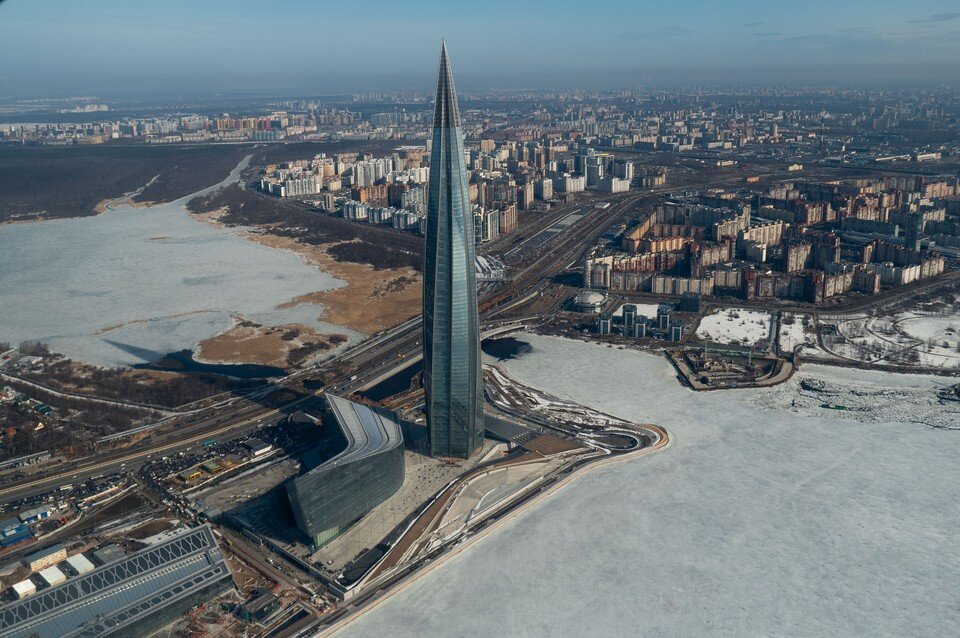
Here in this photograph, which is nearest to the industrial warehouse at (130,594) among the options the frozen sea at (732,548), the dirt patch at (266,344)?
the frozen sea at (732,548)

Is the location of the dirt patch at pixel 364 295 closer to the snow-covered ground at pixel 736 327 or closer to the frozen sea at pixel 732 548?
the snow-covered ground at pixel 736 327

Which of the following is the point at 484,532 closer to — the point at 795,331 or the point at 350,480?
the point at 350,480

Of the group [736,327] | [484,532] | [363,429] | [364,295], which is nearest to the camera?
[484,532]

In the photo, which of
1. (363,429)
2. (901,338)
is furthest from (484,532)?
(901,338)

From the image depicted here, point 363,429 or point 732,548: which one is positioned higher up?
point 363,429

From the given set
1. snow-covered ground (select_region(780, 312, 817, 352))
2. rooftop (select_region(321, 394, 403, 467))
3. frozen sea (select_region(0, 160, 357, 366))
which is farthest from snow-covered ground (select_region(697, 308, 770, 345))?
rooftop (select_region(321, 394, 403, 467))

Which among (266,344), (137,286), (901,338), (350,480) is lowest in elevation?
(266,344)

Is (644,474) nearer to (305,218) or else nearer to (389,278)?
(389,278)

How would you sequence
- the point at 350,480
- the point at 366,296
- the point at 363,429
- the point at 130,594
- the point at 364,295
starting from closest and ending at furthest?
the point at 130,594
the point at 350,480
the point at 363,429
the point at 366,296
the point at 364,295
